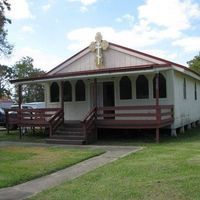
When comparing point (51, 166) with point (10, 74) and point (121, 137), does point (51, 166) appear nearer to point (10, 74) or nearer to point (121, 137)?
point (121, 137)

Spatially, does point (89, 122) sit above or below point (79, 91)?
below

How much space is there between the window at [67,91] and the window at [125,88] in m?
3.15

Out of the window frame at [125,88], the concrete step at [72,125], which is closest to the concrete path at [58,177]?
the concrete step at [72,125]

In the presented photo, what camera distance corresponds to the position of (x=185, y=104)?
2375 cm

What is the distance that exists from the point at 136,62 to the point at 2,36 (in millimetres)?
21294

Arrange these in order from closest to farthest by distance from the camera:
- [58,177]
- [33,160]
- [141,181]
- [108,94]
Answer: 1. [141,181]
2. [58,177]
3. [33,160]
4. [108,94]

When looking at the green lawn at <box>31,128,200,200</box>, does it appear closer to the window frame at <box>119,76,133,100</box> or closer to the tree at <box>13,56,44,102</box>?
the window frame at <box>119,76,133,100</box>

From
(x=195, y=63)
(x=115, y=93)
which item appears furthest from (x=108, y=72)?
(x=195, y=63)

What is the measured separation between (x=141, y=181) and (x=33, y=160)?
496 cm

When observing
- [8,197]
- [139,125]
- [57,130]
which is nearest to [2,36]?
[57,130]

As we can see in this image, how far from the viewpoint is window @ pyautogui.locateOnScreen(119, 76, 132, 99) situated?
2149 centimetres

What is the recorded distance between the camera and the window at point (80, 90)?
23058mm

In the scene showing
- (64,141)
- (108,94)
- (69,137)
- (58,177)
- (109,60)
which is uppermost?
(109,60)

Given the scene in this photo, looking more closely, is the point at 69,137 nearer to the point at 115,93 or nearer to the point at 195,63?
the point at 115,93
